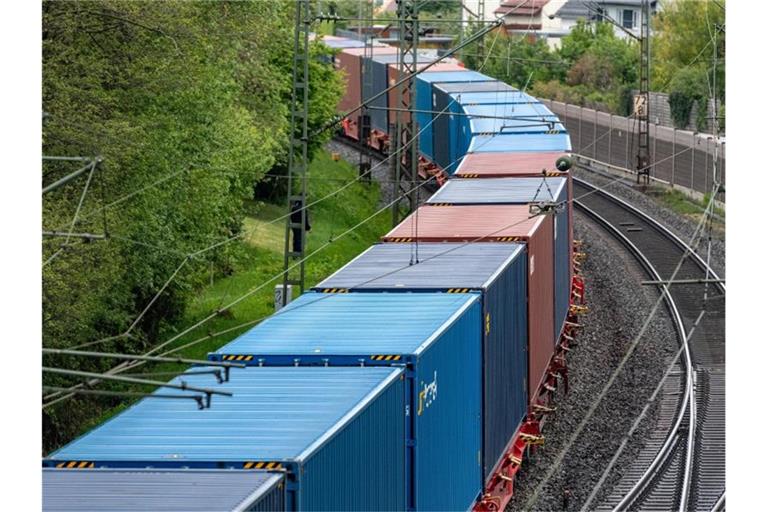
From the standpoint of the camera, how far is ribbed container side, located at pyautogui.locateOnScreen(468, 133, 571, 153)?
31.2m

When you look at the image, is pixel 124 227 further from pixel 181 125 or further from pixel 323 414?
pixel 323 414

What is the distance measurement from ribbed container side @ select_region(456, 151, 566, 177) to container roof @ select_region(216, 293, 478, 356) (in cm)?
1140

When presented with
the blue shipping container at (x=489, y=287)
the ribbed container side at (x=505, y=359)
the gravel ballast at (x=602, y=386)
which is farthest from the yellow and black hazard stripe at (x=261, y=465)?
the gravel ballast at (x=602, y=386)

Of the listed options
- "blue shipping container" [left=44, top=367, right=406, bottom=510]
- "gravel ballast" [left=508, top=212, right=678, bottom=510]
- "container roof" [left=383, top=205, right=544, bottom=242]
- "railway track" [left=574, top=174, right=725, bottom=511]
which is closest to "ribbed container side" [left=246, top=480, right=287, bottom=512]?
"blue shipping container" [left=44, top=367, right=406, bottom=510]

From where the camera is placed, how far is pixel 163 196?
23750 mm

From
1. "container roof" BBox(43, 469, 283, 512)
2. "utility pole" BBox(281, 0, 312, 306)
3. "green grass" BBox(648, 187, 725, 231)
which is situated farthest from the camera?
"green grass" BBox(648, 187, 725, 231)

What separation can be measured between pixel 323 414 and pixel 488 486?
19.8ft

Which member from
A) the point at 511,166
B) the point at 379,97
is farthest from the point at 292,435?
the point at 379,97

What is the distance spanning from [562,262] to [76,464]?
1664cm

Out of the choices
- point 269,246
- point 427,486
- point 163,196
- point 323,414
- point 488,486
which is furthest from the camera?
point 269,246

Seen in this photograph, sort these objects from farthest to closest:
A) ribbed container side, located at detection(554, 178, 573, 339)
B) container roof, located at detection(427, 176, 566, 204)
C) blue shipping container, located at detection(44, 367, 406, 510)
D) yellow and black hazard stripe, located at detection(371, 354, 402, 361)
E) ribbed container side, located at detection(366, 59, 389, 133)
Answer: ribbed container side, located at detection(366, 59, 389, 133) → ribbed container side, located at detection(554, 178, 573, 339) → container roof, located at detection(427, 176, 566, 204) → yellow and black hazard stripe, located at detection(371, 354, 402, 361) → blue shipping container, located at detection(44, 367, 406, 510)

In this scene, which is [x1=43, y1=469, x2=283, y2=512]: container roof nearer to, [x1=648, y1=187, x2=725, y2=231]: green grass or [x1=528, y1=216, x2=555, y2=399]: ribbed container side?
[x1=528, y1=216, x2=555, y2=399]: ribbed container side
